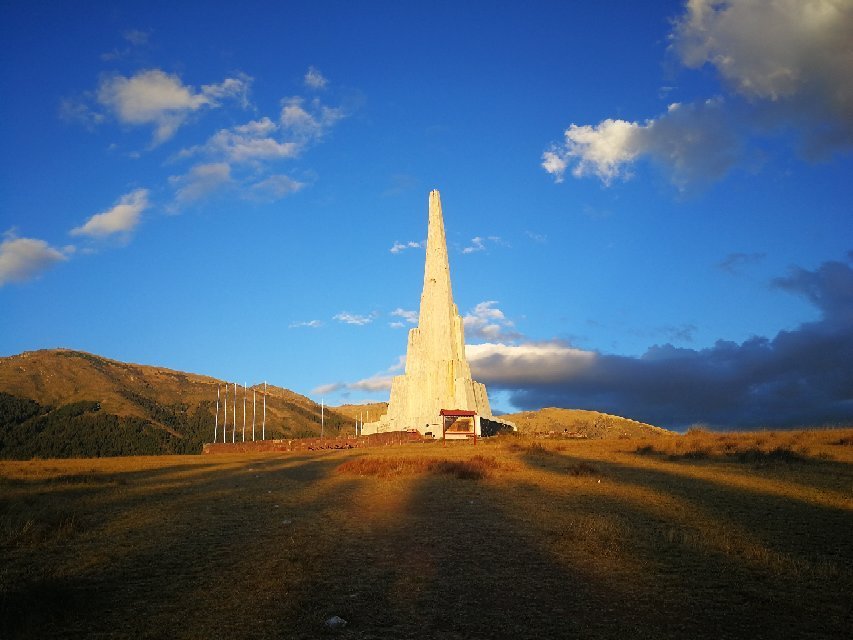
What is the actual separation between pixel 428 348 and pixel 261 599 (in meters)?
49.1

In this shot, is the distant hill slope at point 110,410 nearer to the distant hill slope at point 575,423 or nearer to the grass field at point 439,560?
the distant hill slope at point 575,423

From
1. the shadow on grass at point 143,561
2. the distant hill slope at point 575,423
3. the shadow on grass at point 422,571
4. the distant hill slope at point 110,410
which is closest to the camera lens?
the shadow on grass at point 422,571

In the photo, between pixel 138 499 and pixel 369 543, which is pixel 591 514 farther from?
pixel 138 499

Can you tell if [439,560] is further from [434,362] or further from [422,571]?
[434,362]

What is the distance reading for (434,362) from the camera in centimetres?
5447

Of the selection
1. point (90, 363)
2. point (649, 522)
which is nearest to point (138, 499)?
point (649, 522)

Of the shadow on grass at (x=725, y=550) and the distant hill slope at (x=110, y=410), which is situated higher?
the distant hill slope at (x=110, y=410)

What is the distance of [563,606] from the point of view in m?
6.12

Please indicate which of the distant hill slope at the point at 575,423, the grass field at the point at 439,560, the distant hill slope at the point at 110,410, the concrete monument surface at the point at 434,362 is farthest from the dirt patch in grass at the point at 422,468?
the distant hill slope at the point at 110,410

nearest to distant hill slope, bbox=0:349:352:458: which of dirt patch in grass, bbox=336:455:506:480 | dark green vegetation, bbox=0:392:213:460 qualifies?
dark green vegetation, bbox=0:392:213:460

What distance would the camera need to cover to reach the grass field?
18.8 feet

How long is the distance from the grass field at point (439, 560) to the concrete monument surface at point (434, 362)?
3686cm

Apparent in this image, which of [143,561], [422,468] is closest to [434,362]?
[422,468]

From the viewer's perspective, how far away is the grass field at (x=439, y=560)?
5719mm
